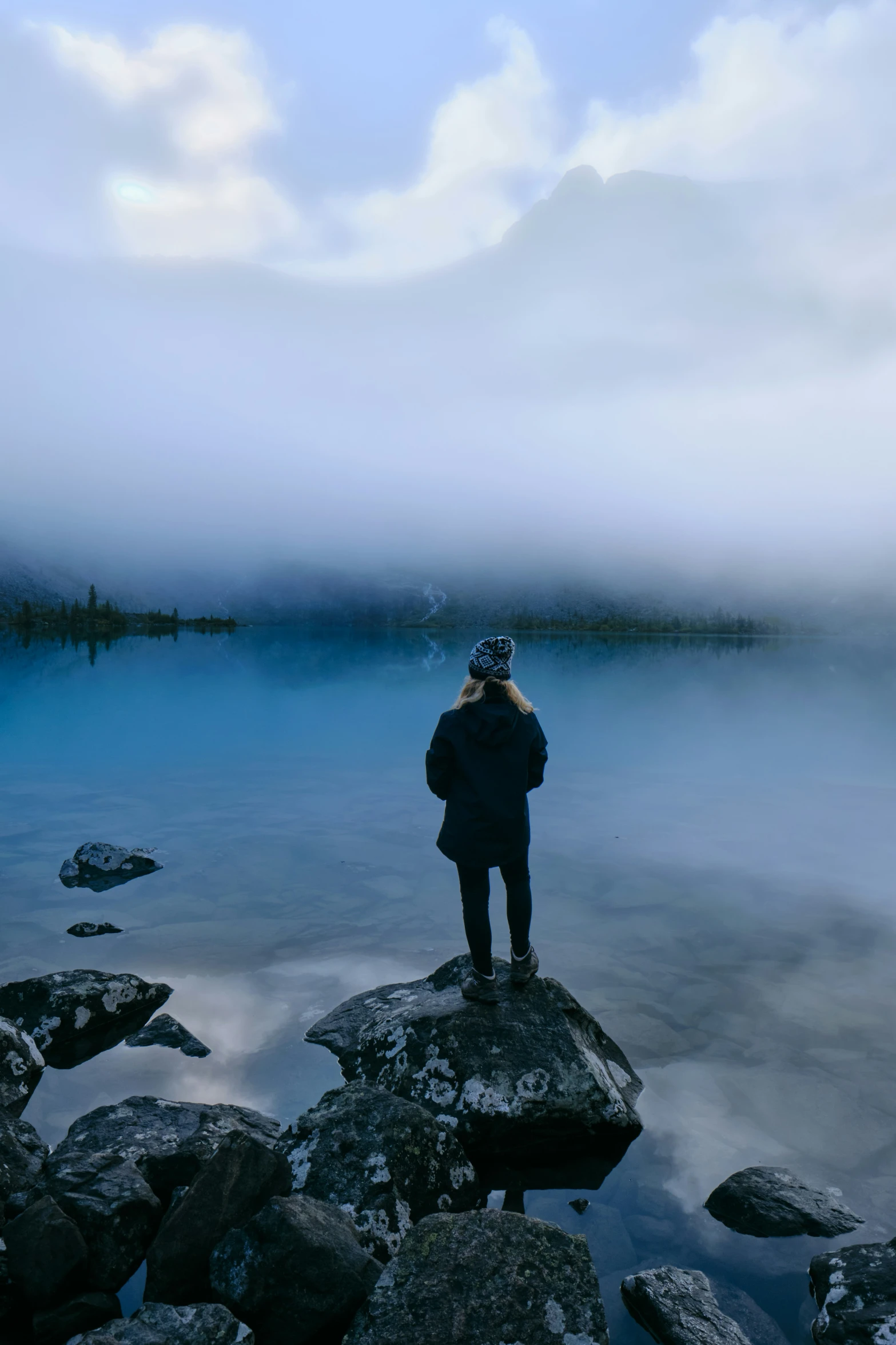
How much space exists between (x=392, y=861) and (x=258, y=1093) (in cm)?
933

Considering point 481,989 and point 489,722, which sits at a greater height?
point 489,722

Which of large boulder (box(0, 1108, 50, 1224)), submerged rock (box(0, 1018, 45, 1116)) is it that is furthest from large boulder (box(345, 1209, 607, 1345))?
submerged rock (box(0, 1018, 45, 1116))

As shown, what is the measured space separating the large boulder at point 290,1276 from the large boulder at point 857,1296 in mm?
2926

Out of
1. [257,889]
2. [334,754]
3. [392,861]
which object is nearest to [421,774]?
[334,754]

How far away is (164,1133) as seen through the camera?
6625 mm

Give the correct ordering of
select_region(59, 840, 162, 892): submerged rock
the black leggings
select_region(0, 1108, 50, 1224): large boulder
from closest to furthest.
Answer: select_region(0, 1108, 50, 1224): large boulder → the black leggings → select_region(59, 840, 162, 892): submerged rock

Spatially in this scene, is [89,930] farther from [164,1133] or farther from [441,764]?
[441,764]

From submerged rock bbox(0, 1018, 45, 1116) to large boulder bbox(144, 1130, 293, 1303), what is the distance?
3.10 meters

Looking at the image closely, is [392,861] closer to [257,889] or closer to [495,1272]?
[257,889]

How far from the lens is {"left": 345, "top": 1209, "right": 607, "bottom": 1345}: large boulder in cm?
429

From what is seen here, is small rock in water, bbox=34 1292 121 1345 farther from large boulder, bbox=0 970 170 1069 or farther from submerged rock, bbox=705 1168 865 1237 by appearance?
submerged rock, bbox=705 1168 865 1237

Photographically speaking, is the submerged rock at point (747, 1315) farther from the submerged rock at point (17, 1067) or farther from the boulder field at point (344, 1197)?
the submerged rock at point (17, 1067)

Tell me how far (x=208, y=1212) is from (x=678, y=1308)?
125 inches

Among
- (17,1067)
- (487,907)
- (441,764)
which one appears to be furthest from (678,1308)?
(17,1067)
